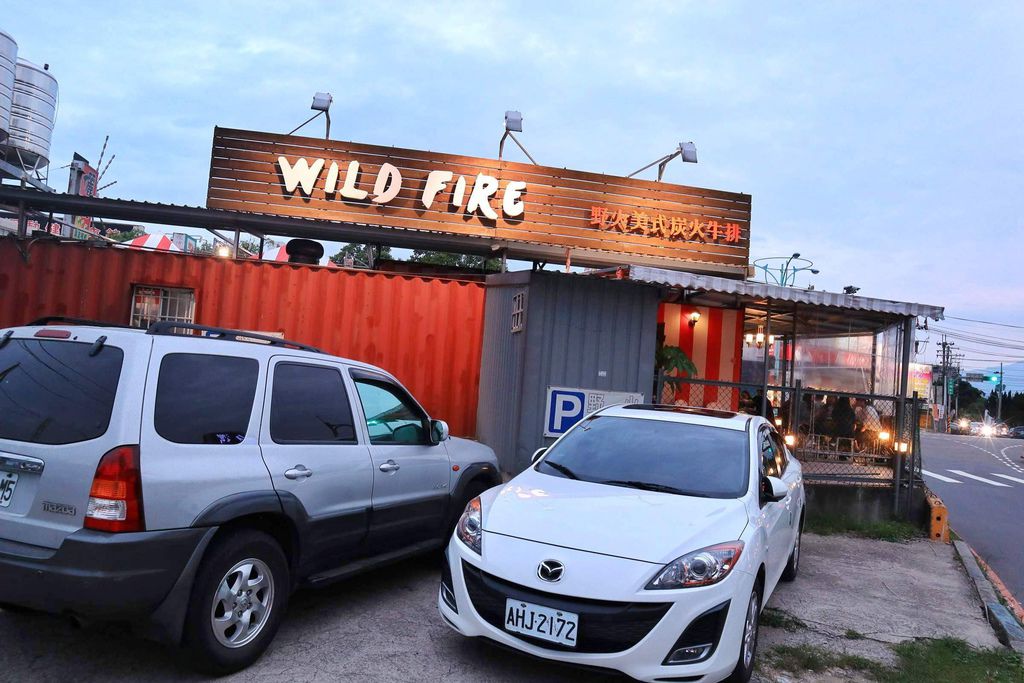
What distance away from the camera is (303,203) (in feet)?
43.6

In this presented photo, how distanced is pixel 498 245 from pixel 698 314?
3.71 metres

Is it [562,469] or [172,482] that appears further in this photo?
[562,469]

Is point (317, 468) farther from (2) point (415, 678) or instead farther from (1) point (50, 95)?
(1) point (50, 95)

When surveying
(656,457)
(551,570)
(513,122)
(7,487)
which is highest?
(513,122)

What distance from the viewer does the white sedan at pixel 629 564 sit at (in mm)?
3508

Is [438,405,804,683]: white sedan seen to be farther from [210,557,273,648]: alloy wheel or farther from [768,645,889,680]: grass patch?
[210,557,273,648]: alloy wheel

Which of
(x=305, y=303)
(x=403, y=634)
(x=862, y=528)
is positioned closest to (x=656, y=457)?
(x=403, y=634)

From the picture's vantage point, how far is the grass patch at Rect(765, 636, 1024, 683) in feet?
14.6

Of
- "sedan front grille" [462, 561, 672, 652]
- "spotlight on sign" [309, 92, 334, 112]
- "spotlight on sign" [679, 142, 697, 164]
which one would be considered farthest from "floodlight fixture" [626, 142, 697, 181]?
"sedan front grille" [462, 561, 672, 652]

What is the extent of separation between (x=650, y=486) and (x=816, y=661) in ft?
4.92

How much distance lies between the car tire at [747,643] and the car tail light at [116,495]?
3037 mm

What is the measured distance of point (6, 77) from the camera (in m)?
12.2

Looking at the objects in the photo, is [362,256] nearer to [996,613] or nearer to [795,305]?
[795,305]

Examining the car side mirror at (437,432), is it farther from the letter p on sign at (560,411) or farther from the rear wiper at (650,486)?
the letter p on sign at (560,411)
